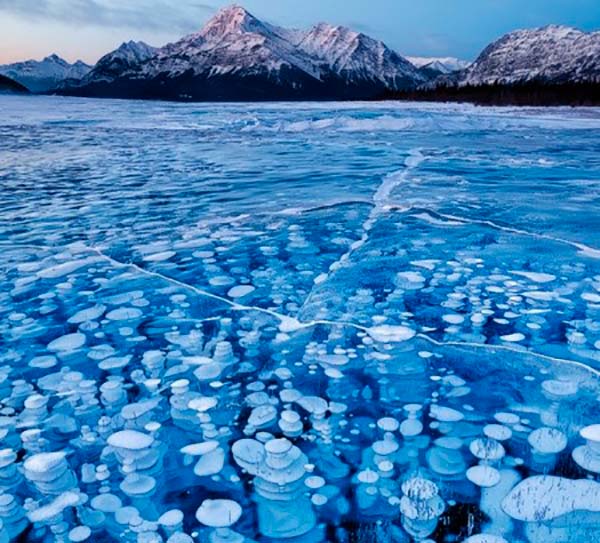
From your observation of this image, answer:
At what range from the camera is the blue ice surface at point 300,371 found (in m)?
1.91

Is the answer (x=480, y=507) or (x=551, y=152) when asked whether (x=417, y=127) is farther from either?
(x=480, y=507)

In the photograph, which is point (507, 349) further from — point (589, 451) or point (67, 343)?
point (67, 343)

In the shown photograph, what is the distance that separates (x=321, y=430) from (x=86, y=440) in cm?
102

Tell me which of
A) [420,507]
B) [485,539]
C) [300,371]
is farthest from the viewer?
[300,371]

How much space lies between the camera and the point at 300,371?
2861mm

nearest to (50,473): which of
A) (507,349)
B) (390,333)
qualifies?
(390,333)

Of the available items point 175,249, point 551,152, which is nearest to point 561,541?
point 175,249

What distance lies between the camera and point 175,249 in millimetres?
5078

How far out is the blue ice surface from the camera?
6.26 ft

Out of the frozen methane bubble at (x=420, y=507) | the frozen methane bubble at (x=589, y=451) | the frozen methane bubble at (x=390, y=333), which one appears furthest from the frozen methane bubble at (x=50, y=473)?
the frozen methane bubble at (x=589, y=451)

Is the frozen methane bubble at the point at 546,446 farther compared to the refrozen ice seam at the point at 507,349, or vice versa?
the refrozen ice seam at the point at 507,349

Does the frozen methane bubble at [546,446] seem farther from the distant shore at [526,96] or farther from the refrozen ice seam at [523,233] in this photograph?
the distant shore at [526,96]

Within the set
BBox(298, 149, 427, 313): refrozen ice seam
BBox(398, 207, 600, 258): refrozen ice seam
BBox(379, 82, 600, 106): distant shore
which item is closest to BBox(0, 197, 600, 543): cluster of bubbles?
BBox(298, 149, 427, 313): refrozen ice seam

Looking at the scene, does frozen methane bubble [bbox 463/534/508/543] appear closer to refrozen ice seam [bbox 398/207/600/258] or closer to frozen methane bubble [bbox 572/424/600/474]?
frozen methane bubble [bbox 572/424/600/474]
